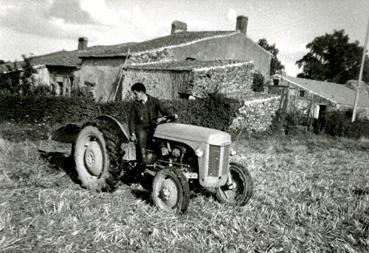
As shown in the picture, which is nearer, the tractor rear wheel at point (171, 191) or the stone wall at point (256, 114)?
the tractor rear wheel at point (171, 191)

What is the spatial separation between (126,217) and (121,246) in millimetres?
787

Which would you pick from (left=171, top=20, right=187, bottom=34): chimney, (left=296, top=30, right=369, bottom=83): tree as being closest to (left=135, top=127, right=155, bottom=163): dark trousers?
(left=171, top=20, right=187, bottom=34): chimney

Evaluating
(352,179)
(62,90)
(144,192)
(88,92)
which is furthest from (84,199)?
(62,90)

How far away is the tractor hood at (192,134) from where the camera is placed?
5.52 meters

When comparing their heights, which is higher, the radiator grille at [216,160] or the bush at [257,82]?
the bush at [257,82]

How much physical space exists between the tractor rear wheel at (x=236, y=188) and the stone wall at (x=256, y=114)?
954 cm

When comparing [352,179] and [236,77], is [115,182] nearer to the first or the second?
[352,179]

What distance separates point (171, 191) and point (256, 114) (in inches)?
482

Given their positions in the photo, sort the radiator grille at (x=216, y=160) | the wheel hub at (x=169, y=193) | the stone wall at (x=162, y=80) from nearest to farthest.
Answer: the wheel hub at (x=169, y=193) → the radiator grille at (x=216, y=160) → the stone wall at (x=162, y=80)

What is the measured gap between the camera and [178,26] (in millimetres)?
31500

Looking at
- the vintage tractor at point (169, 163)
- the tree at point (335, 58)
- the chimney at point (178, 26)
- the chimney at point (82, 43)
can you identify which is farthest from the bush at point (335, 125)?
the tree at point (335, 58)

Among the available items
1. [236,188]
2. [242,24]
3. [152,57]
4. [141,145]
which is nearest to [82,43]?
[242,24]

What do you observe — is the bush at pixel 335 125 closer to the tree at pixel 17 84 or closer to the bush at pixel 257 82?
the bush at pixel 257 82

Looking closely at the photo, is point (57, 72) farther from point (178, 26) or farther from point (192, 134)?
point (192, 134)
